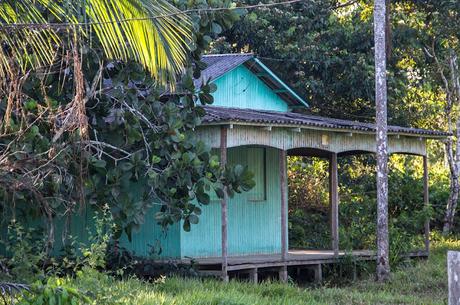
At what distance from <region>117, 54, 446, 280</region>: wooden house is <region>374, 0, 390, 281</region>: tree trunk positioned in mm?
976

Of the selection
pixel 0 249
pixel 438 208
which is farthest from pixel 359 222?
pixel 0 249

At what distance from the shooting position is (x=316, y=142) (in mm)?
17469

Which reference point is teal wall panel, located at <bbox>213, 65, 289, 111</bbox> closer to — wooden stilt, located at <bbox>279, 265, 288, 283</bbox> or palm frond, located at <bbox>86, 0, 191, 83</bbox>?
wooden stilt, located at <bbox>279, 265, 288, 283</bbox>

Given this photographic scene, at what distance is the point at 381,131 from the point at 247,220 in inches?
136

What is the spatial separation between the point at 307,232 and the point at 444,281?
656 centimetres

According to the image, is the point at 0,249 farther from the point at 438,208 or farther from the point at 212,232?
the point at 438,208

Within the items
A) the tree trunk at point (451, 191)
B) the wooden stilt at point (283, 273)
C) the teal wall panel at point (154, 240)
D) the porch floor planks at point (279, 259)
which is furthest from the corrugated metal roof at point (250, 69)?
the tree trunk at point (451, 191)

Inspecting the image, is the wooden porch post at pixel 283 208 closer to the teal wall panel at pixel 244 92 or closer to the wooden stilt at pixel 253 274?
the wooden stilt at pixel 253 274

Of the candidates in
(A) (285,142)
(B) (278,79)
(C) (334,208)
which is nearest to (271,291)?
(A) (285,142)

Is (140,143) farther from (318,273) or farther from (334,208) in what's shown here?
(318,273)

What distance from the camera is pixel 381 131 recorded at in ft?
55.4

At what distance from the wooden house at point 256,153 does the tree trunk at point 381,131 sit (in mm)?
976

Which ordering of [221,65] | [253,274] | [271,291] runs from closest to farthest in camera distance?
[271,291] < [253,274] < [221,65]

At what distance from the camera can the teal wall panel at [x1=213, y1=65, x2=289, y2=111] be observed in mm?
18125
